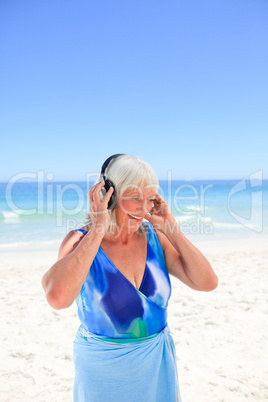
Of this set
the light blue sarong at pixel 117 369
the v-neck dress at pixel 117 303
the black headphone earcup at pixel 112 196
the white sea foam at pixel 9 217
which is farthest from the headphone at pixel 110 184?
the white sea foam at pixel 9 217

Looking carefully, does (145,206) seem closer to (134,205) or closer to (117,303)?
(134,205)

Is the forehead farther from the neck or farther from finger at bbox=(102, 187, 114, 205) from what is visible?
the neck

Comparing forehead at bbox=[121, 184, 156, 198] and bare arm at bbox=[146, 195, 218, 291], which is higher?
forehead at bbox=[121, 184, 156, 198]

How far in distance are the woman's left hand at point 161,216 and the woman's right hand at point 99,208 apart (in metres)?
0.32

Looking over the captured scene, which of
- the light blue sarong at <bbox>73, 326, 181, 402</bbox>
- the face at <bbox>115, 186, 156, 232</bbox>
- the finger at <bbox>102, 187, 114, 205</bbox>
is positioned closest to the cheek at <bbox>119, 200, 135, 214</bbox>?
the face at <bbox>115, 186, 156, 232</bbox>

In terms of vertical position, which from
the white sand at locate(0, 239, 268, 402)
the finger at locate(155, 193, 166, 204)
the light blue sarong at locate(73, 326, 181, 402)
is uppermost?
the finger at locate(155, 193, 166, 204)

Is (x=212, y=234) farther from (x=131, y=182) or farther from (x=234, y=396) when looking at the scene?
(x=131, y=182)

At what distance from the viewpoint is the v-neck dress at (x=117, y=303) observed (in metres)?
1.60

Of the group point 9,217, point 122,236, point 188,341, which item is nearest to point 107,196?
point 122,236

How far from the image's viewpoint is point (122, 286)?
1.63m

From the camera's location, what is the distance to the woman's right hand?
161 cm

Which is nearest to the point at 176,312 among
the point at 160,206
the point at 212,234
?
the point at 160,206

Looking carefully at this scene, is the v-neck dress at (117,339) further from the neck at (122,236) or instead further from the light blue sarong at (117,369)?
the neck at (122,236)

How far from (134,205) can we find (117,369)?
827 mm
